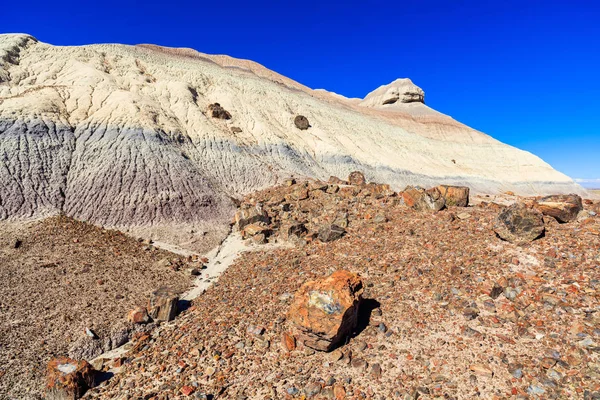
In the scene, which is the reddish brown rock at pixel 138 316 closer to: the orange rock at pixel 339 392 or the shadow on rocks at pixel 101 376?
the shadow on rocks at pixel 101 376

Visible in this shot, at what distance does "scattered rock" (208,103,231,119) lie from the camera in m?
25.2

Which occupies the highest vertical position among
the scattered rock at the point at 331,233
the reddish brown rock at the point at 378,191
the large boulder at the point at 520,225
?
the reddish brown rock at the point at 378,191

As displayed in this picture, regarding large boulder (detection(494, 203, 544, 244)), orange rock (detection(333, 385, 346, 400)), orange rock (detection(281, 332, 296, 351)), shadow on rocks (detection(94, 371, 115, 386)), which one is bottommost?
shadow on rocks (detection(94, 371, 115, 386))

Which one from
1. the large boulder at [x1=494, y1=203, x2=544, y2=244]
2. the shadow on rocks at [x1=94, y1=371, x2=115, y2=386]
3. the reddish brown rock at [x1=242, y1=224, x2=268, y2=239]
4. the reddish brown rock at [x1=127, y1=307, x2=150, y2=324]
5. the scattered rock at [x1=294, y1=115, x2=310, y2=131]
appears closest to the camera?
the shadow on rocks at [x1=94, y1=371, x2=115, y2=386]

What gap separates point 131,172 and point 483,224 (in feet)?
52.3

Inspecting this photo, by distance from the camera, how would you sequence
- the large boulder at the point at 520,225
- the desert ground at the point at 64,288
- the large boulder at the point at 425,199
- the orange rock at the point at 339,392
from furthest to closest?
the large boulder at the point at 425,199
the large boulder at the point at 520,225
the desert ground at the point at 64,288
the orange rock at the point at 339,392

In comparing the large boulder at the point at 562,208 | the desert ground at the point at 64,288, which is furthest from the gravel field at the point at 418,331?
the desert ground at the point at 64,288

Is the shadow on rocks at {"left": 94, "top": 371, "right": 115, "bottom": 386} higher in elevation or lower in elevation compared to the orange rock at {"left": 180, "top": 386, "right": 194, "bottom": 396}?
lower

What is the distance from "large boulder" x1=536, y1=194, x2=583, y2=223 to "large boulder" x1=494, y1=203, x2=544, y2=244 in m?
0.63

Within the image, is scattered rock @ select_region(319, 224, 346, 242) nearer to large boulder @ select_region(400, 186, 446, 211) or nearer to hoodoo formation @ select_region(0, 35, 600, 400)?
Result: hoodoo formation @ select_region(0, 35, 600, 400)

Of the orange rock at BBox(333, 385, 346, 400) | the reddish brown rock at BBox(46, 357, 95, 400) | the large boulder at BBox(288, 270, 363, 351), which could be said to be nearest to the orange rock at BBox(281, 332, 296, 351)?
the large boulder at BBox(288, 270, 363, 351)

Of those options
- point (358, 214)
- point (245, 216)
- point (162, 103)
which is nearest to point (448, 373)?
point (358, 214)

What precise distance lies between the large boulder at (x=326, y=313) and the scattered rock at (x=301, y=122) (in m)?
24.2

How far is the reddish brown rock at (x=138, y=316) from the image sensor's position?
26.7ft
